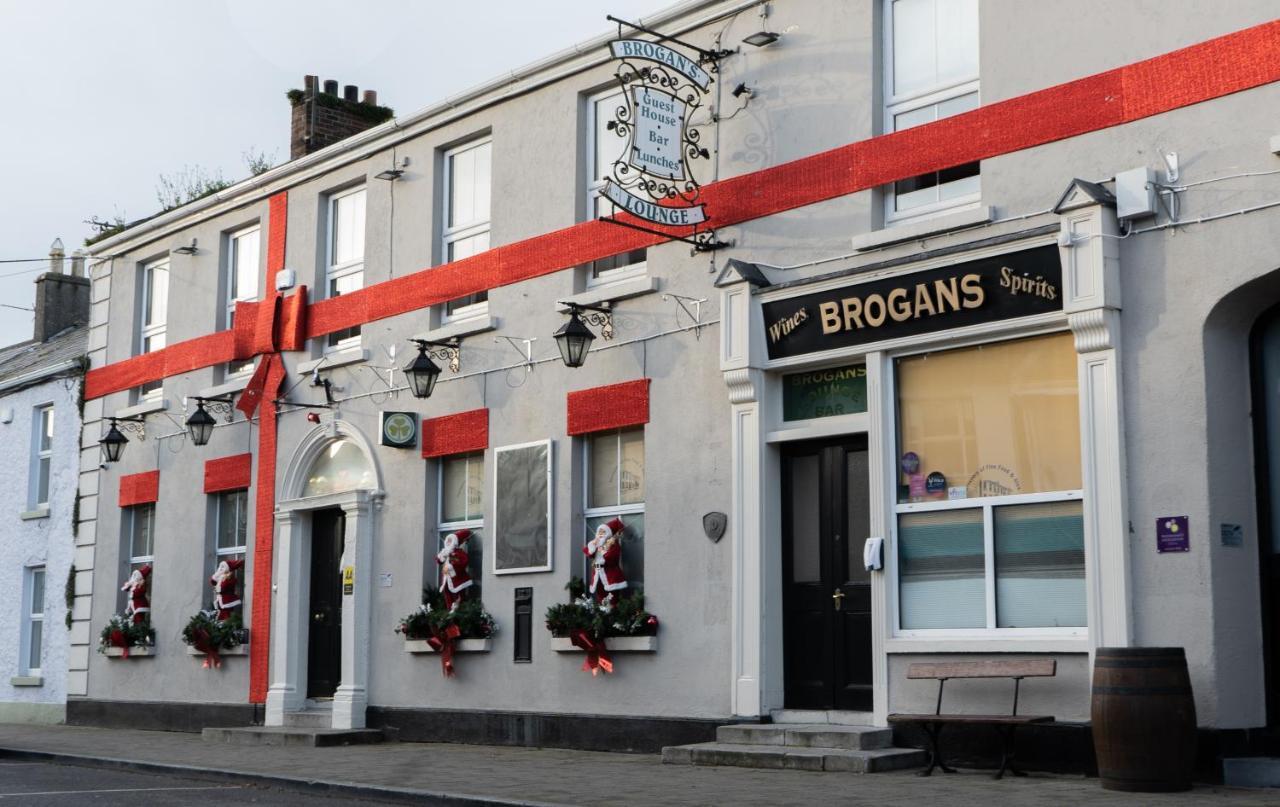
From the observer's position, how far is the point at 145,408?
21.6 m

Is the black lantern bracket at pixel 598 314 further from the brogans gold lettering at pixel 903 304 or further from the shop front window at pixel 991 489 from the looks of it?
the shop front window at pixel 991 489

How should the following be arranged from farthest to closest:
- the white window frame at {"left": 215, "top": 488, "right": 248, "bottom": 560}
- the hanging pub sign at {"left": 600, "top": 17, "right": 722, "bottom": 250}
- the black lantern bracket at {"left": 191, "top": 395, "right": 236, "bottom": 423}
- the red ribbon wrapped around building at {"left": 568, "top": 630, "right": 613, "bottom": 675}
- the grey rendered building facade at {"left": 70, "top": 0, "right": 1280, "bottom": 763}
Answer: the black lantern bracket at {"left": 191, "top": 395, "right": 236, "bottom": 423} < the white window frame at {"left": 215, "top": 488, "right": 248, "bottom": 560} < the red ribbon wrapped around building at {"left": 568, "top": 630, "right": 613, "bottom": 675} < the hanging pub sign at {"left": 600, "top": 17, "right": 722, "bottom": 250} < the grey rendered building facade at {"left": 70, "top": 0, "right": 1280, "bottom": 763}

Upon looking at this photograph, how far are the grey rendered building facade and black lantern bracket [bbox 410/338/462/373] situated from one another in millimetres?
144

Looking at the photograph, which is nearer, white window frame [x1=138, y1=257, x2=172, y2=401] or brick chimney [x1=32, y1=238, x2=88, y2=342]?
white window frame [x1=138, y1=257, x2=172, y2=401]

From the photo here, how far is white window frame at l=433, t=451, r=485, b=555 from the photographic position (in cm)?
1681

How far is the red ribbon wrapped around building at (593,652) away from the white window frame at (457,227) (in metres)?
4.00

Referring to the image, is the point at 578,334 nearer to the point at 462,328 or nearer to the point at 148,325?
the point at 462,328

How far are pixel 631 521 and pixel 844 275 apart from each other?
3.55 meters

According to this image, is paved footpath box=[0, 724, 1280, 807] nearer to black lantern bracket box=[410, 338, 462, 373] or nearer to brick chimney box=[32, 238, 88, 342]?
black lantern bracket box=[410, 338, 462, 373]

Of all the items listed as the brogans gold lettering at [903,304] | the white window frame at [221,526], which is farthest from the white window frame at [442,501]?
the brogans gold lettering at [903,304]

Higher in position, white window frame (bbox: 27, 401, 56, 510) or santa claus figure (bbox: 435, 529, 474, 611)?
white window frame (bbox: 27, 401, 56, 510)

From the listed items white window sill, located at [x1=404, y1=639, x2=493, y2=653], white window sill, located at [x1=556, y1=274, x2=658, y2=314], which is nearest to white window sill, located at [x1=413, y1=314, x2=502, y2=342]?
white window sill, located at [x1=556, y1=274, x2=658, y2=314]

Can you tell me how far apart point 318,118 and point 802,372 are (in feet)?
33.6

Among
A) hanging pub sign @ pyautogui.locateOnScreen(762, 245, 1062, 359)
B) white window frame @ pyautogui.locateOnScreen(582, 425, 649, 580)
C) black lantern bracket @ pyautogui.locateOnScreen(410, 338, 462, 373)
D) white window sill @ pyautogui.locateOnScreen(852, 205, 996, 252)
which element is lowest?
white window frame @ pyautogui.locateOnScreen(582, 425, 649, 580)
